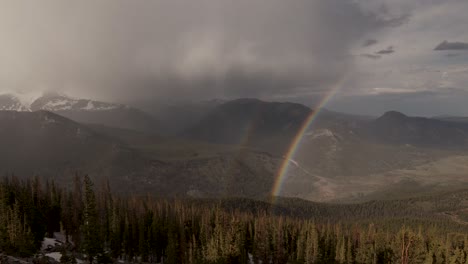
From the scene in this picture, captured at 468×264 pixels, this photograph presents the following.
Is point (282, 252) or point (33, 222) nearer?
point (33, 222)

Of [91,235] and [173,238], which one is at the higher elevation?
[91,235]

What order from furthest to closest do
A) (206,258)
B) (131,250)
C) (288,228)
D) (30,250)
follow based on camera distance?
1. (288,228)
2. (131,250)
3. (206,258)
4. (30,250)

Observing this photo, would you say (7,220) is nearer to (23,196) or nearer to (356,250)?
(23,196)

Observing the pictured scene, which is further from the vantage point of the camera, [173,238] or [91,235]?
[173,238]

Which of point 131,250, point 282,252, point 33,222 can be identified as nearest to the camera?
point 33,222

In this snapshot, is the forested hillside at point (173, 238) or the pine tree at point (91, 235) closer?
the pine tree at point (91, 235)

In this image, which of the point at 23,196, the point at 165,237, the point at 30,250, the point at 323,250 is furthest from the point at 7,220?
the point at 323,250

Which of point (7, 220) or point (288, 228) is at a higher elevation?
point (7, 220)

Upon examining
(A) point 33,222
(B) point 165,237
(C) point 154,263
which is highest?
(A) point 33,222

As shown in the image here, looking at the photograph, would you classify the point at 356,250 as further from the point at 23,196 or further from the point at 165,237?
the point at 23,196

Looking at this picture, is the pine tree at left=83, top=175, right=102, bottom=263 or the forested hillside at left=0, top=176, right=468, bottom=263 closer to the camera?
the pine tree at left=83, top=175, right=102, bottom=263
